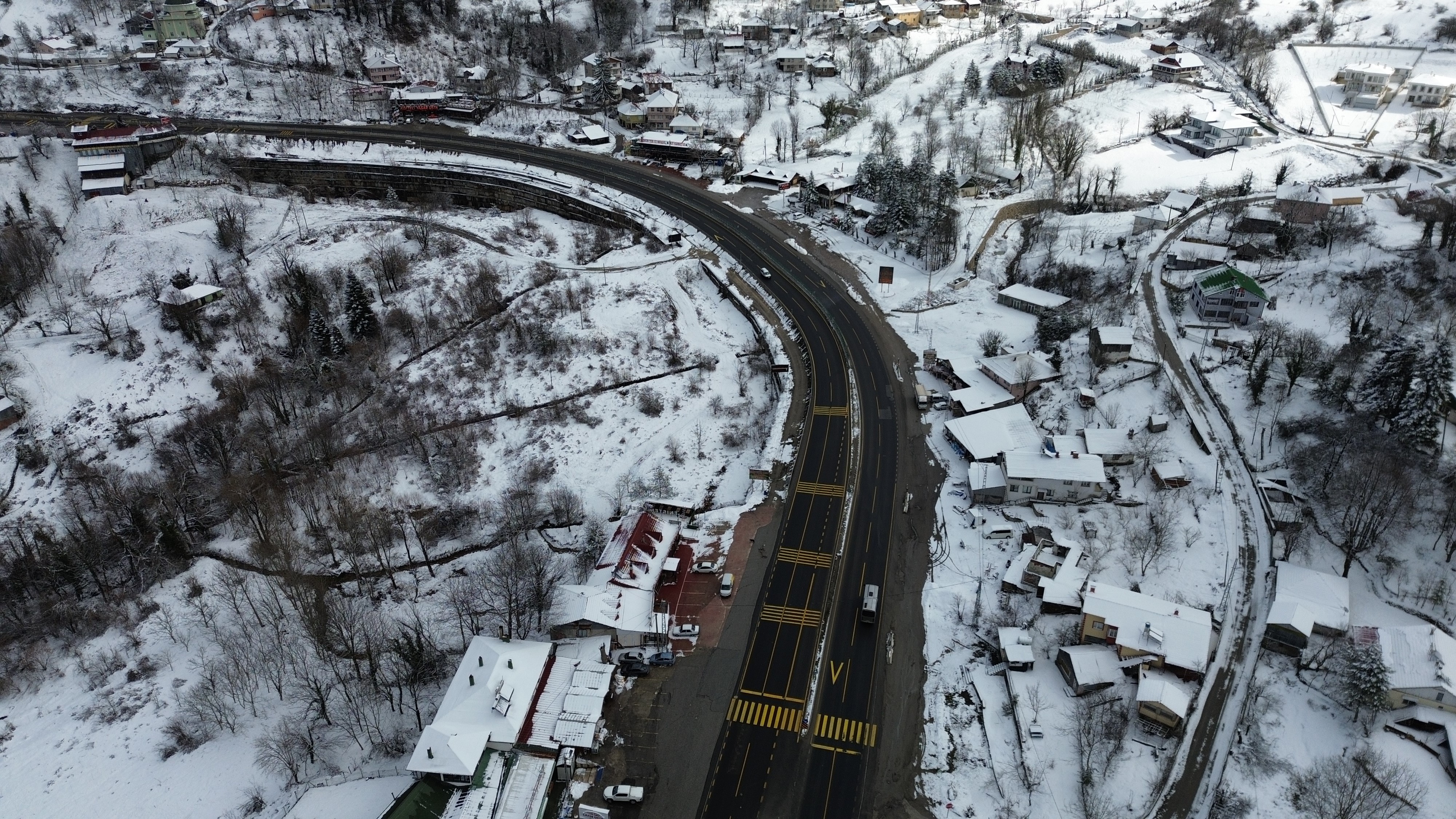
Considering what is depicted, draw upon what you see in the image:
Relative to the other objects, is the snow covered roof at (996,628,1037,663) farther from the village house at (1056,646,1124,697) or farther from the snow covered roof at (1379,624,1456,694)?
the snow covered roof at (1379,624,1456,694)

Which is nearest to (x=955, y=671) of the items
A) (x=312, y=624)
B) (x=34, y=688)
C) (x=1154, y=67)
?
(x=312, y=624)

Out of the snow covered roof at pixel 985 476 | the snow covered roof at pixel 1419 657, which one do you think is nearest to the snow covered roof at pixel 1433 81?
the snow covered roof at pixel 985 476

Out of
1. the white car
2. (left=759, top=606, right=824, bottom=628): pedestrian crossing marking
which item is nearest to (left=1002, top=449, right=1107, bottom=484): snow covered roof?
(left=759, top=606, right=824, bottom=628): pedestrian crossing marking

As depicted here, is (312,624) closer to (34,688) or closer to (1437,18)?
(34,688)

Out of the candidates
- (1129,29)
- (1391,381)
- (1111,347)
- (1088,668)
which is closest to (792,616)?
(1088,668)

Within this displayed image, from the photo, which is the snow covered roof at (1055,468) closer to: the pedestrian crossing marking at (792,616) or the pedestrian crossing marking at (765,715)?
the pedestrian crossing marking at (792,616)

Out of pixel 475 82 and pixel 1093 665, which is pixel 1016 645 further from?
pixel 475 82
